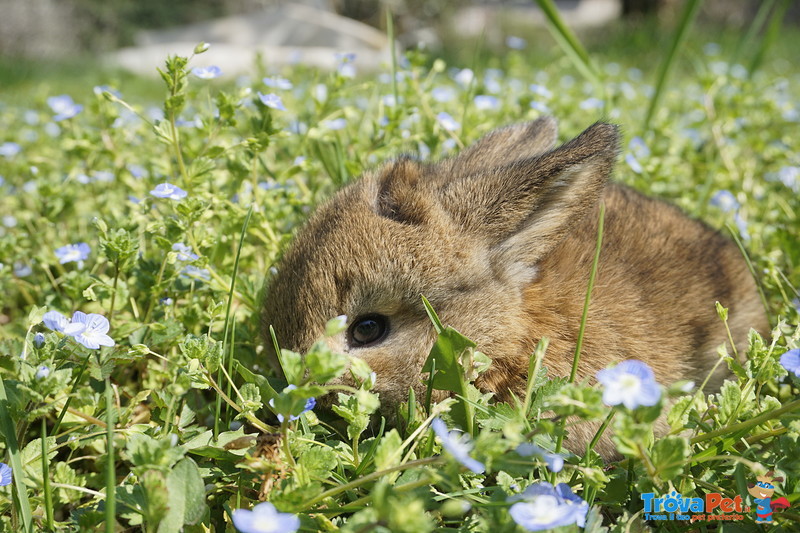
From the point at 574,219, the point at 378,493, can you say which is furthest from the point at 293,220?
the point at 378,493

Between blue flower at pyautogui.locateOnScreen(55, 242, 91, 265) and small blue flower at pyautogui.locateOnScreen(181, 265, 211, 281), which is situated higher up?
small blue flower at pyautogui.locateOnScreen(181, 265, 211, 281)

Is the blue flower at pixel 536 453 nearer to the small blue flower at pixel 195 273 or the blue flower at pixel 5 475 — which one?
the blue flower at pixel 5 475

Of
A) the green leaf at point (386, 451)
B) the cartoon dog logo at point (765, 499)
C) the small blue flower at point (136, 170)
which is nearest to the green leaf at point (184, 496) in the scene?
the green leaf at point (386, 451)

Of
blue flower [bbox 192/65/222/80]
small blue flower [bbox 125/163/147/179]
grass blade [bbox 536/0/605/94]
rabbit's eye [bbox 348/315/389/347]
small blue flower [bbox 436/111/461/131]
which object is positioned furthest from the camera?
grass blade [bbox 536/0/605/94]

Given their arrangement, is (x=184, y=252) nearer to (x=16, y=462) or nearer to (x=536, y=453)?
(x=16, y=462)

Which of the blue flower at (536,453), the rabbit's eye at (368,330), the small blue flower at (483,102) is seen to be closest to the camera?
the blue flower at (536,453)

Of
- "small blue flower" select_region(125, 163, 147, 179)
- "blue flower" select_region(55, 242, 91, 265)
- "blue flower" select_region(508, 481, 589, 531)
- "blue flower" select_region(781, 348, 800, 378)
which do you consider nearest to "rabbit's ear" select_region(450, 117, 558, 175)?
"blue flower" select_region(781, 348, 800, 378)

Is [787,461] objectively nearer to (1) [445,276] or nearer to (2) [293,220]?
(1) [445,276]

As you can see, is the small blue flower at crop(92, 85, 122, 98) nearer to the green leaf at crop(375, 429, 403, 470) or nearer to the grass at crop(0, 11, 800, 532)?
the grass at crop(0, 11, 800, 532)
